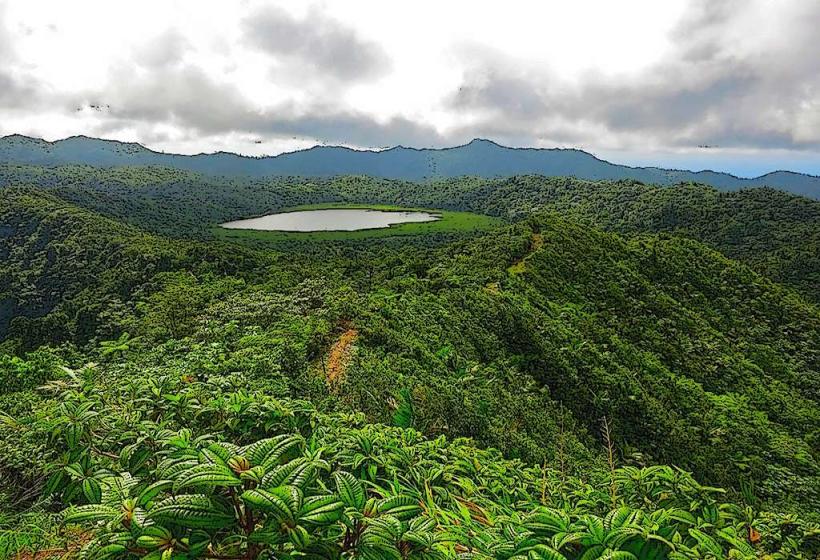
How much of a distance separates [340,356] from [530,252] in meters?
19.7

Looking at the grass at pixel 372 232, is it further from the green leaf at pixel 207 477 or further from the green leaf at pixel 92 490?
the green leaf at pixel 207 477

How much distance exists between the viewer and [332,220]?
124 m

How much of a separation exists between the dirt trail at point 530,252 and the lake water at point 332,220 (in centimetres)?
7516

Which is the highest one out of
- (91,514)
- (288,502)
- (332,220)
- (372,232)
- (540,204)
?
(288,502)

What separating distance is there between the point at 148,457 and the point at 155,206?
140 meters

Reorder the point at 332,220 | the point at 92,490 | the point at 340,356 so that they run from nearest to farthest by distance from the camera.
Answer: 1. the point at 92,490
2. the point at 340,356
3. the point at 332,220

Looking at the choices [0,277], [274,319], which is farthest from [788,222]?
[0,277]

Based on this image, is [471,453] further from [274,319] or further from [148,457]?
[274,319]

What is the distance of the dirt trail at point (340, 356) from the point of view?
11469 millimetres

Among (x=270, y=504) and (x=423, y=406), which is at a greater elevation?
(x=270, y=504)

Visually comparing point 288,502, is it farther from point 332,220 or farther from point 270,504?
point 332,220

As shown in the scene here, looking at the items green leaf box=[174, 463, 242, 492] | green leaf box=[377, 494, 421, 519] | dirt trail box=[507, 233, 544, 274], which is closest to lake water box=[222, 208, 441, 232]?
dirt trail box=[507, 233, 544, 274]

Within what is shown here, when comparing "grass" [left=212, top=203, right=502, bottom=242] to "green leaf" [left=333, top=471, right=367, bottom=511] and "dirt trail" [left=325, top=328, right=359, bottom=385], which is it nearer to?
"dirt trail" [left=325, top=328, right=359, bottom=385]

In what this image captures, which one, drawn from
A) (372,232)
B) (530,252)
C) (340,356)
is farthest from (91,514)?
(372,232)
